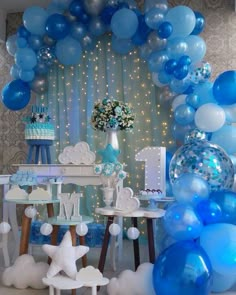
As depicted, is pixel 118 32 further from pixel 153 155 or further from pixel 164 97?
pixel 153 155

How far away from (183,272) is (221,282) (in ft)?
1.50

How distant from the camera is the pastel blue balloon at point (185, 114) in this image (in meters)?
3.38

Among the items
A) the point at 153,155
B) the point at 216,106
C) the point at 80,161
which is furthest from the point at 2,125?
the point at 216,106

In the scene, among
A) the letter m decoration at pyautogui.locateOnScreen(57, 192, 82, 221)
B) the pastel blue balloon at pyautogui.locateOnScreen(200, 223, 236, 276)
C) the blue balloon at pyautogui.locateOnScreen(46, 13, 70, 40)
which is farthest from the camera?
the blue balloon at pyautogui.locateOnScreen(46, 13, 70, 40)

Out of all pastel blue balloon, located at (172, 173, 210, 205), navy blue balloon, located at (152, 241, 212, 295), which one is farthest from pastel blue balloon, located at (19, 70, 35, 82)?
navy blue balloon, located at (152, 241, 212, 295)

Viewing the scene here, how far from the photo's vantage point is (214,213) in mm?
2289

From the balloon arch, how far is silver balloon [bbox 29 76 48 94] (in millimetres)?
11

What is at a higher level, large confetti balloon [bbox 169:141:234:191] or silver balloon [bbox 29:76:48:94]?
silver balloon [bbox 29:76:48:94]

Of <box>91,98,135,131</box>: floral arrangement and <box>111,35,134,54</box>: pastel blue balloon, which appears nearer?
<box>91,98,135,131</box>: floral arrangement

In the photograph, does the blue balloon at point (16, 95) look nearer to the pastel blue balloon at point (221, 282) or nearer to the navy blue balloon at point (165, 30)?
the navy blue balloon at point (165, 30)

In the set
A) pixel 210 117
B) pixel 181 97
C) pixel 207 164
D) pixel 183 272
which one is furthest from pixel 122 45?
pixel 183 272

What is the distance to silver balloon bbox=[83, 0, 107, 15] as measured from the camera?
3709mm

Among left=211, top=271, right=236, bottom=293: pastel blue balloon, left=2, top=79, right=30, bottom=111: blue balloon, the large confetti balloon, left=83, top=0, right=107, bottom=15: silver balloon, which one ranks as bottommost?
left=211, top=271, right=236, bottom=293: pastel blue balloon

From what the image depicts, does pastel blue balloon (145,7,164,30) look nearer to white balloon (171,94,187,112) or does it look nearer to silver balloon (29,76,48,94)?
white balloon (171,94,187,112)
